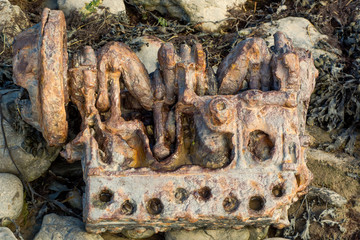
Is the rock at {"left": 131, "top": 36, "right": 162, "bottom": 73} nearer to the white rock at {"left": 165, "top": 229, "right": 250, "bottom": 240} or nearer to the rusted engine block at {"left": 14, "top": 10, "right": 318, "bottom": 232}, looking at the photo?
the rusted engine block at {"left": 14, "top": 10, "right": 318, "bottom": 232}

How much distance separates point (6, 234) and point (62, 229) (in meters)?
0.52

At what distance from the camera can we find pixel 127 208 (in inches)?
171

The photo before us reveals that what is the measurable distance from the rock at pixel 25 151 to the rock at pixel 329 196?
2.83 metres

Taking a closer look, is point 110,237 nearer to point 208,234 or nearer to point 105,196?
point 105,196

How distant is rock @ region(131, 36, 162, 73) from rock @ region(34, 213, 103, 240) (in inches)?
87.4

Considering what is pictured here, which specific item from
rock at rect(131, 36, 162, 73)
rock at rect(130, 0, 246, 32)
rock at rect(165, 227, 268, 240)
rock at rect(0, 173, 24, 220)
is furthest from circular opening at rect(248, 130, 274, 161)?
rock at rect(130, 0, 246, 32)

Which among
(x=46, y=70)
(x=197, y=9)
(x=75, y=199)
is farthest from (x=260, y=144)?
(x=197, y=9)

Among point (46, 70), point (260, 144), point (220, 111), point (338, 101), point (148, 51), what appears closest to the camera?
point (46, 70)

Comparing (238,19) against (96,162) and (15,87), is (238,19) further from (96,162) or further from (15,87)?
(96,162)

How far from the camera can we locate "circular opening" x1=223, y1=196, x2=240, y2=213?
429 cm

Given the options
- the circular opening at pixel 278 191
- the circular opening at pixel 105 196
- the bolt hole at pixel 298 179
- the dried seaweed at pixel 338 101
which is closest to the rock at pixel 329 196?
the dried seaweed at pixel 338 101

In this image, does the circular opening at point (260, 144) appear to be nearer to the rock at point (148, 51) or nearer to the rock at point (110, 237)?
the rock at point (110, 237)

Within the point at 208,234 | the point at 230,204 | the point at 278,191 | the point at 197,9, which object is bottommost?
the point at 208,234

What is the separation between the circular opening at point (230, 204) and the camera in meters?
4.29
